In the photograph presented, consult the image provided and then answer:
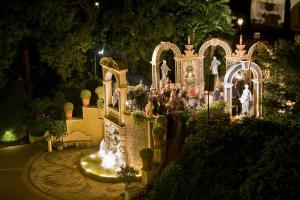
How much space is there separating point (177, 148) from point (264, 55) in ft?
16.5

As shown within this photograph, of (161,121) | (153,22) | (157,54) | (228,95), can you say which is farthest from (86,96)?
(228,95)

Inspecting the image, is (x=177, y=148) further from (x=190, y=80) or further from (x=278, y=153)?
(x=278, y=153)

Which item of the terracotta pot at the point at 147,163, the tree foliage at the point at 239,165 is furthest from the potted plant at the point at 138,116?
the tree foliage at the point at 239,165

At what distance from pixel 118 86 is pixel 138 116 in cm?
167

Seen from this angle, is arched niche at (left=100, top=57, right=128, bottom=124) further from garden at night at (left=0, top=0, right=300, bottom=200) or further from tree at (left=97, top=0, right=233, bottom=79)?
tree at (left=97, top=0, right=233, bottom=79)

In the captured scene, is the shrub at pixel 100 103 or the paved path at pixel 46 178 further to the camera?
the shrub at pixel 100 103

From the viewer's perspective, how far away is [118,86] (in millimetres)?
19672

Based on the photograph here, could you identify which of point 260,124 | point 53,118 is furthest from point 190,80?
point 260,124

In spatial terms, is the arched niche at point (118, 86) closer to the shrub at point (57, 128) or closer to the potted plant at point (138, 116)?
the potted plant at point (138, 116)

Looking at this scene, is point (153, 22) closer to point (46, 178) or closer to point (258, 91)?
point (258, 91)

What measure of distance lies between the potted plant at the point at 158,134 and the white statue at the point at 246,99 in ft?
9.94

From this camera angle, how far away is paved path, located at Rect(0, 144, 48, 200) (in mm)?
18094

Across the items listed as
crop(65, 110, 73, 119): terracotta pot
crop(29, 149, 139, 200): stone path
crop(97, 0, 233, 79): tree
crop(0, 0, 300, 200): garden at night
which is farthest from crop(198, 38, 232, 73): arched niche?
crop(29, 149, 139, 200): stone path

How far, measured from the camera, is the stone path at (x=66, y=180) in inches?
707
